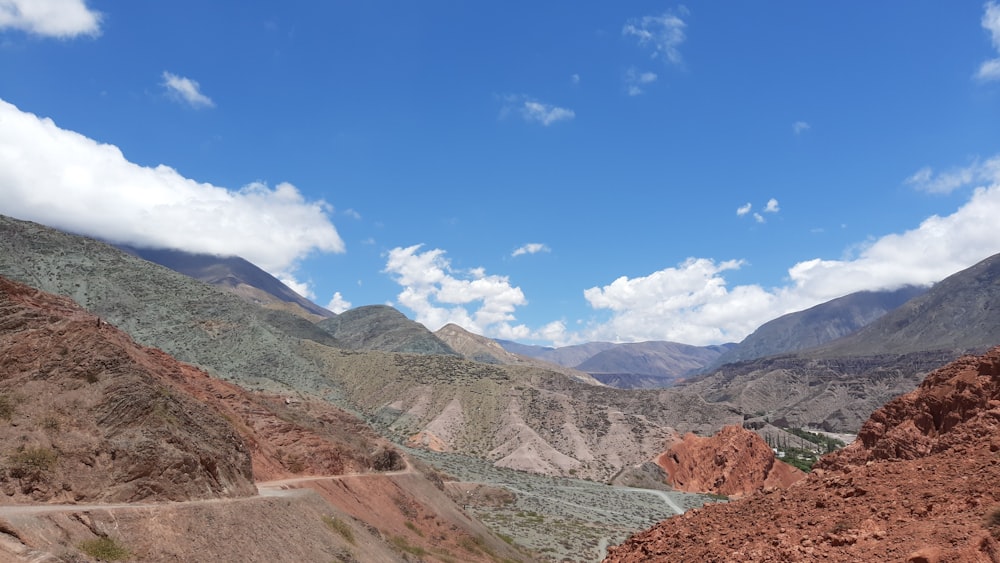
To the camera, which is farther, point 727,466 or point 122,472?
point 727,466

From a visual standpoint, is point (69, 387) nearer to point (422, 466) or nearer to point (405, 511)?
point (405, 511)

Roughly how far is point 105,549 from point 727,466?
85723 millimetres

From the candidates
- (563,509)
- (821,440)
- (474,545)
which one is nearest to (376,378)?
(563,509)

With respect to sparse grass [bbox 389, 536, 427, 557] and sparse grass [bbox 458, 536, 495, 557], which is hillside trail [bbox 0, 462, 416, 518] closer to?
sparse grass [bbox 389, 536, 427, 557]

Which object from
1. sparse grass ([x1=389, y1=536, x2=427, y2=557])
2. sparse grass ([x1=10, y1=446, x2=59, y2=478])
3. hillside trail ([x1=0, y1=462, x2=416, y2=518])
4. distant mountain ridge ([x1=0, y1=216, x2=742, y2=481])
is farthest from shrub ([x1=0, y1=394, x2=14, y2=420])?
distant mountain ridge ([x1=0, y1=216, x2=742, y2=481])

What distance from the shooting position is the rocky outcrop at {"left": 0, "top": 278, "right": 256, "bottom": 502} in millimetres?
15508

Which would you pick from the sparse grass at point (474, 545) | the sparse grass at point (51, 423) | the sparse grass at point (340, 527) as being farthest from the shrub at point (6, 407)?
the sparse grass at point (474, 545)

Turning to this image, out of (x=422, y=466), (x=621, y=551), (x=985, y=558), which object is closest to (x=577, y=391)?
(x=422, y=466)

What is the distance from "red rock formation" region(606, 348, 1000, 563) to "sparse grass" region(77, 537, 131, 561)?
1151 centimetres

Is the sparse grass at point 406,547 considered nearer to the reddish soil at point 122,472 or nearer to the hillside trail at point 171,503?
the reddish soil at point 122,472

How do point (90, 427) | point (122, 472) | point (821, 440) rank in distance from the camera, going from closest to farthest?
point (122, 472), point (90, 427), point (821, 440)

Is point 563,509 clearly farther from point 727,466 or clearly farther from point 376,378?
point 376,378

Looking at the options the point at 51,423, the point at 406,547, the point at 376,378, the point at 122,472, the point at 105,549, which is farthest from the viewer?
the point at 376,378

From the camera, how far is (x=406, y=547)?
95.9 feet
